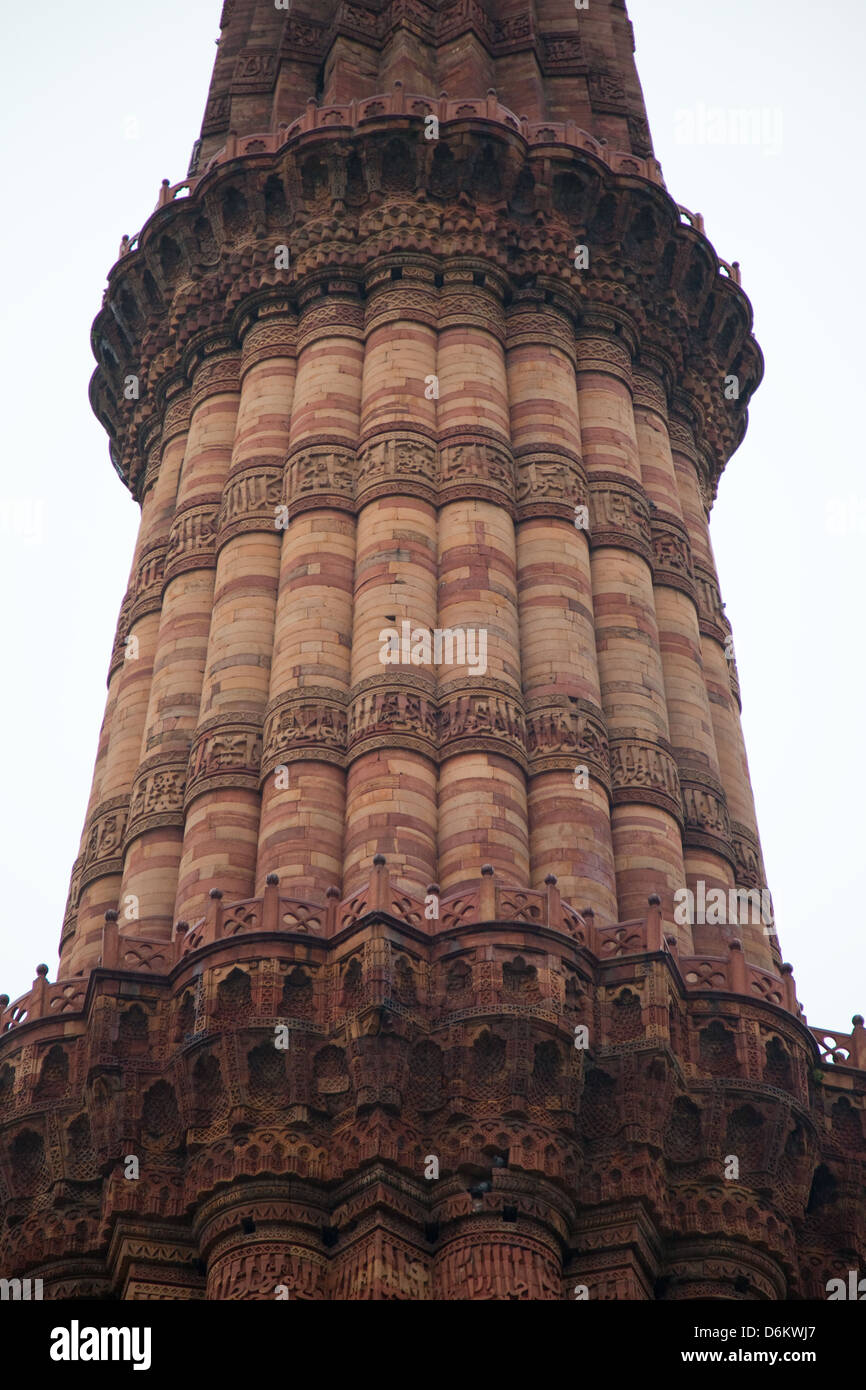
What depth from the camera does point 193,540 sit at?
92.6 feet

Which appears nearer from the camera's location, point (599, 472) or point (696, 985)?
point (696, 985)

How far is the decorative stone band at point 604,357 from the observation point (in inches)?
1168

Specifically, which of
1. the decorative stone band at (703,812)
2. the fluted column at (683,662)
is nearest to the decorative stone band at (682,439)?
the fluted column at (683,662)

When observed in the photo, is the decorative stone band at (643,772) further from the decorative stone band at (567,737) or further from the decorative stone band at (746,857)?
the decorative stone band at (746,857)

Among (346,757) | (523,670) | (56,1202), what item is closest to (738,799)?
(523,670)

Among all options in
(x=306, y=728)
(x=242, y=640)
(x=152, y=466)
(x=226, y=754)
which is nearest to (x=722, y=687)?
(x=242, y=640)

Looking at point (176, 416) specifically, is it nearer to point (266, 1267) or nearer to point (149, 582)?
point (149, 582)

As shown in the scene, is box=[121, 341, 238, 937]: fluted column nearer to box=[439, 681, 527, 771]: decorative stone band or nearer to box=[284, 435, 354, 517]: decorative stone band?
box=[284, 435, 354, 517]: decorative stone band

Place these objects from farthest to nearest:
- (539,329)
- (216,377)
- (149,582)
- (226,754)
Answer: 1. (216,377)
2. (539,329)
3. (149,582)
4. (226,754)

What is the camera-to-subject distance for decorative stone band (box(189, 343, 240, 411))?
29.8 metres

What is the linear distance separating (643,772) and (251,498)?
19.1 feet

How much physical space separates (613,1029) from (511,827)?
288 cm

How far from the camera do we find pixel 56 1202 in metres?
21.5
